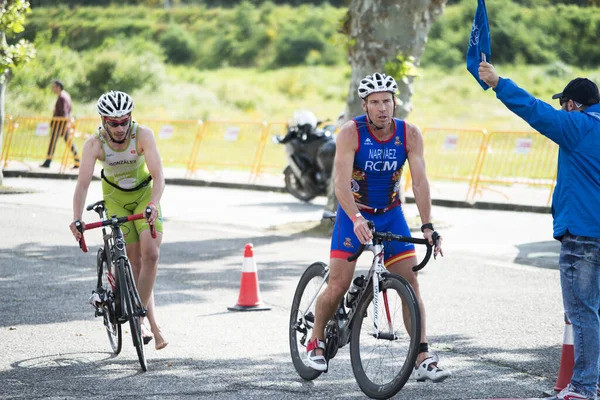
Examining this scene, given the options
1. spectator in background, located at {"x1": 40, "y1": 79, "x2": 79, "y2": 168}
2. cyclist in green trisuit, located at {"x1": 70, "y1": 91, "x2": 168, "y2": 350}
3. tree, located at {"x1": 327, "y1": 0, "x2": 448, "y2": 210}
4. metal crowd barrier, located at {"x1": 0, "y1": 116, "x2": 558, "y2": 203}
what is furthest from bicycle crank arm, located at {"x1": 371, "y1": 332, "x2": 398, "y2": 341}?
spectator in background, located at {"x1": 40, "y1": 79, "x2": 79, "y2": 168}

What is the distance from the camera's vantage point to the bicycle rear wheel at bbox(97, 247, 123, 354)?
7.58 m

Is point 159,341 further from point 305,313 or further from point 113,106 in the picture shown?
point 113,106

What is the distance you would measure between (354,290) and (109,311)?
200 cm

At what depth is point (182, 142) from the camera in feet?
Answer: 83.0

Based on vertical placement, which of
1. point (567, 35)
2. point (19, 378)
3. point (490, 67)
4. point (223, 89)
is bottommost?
point (19, 378)

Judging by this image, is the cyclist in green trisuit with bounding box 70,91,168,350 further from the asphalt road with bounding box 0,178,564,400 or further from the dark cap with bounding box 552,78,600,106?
the dark cap with bounding box 552,78,600,106

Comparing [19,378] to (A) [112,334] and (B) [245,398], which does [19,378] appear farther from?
(B) [245,398]

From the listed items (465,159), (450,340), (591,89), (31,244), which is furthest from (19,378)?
(465,159)

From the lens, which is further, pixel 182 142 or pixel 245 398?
pixel 182 142

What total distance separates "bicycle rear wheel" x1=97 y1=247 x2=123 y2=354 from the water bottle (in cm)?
186

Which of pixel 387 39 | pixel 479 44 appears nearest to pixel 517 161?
pixel 387 39

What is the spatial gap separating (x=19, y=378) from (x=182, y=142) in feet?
60.8

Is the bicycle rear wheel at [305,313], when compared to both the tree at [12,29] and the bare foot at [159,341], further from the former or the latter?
the tree at [12,29]

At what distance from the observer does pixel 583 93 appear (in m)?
6.10
